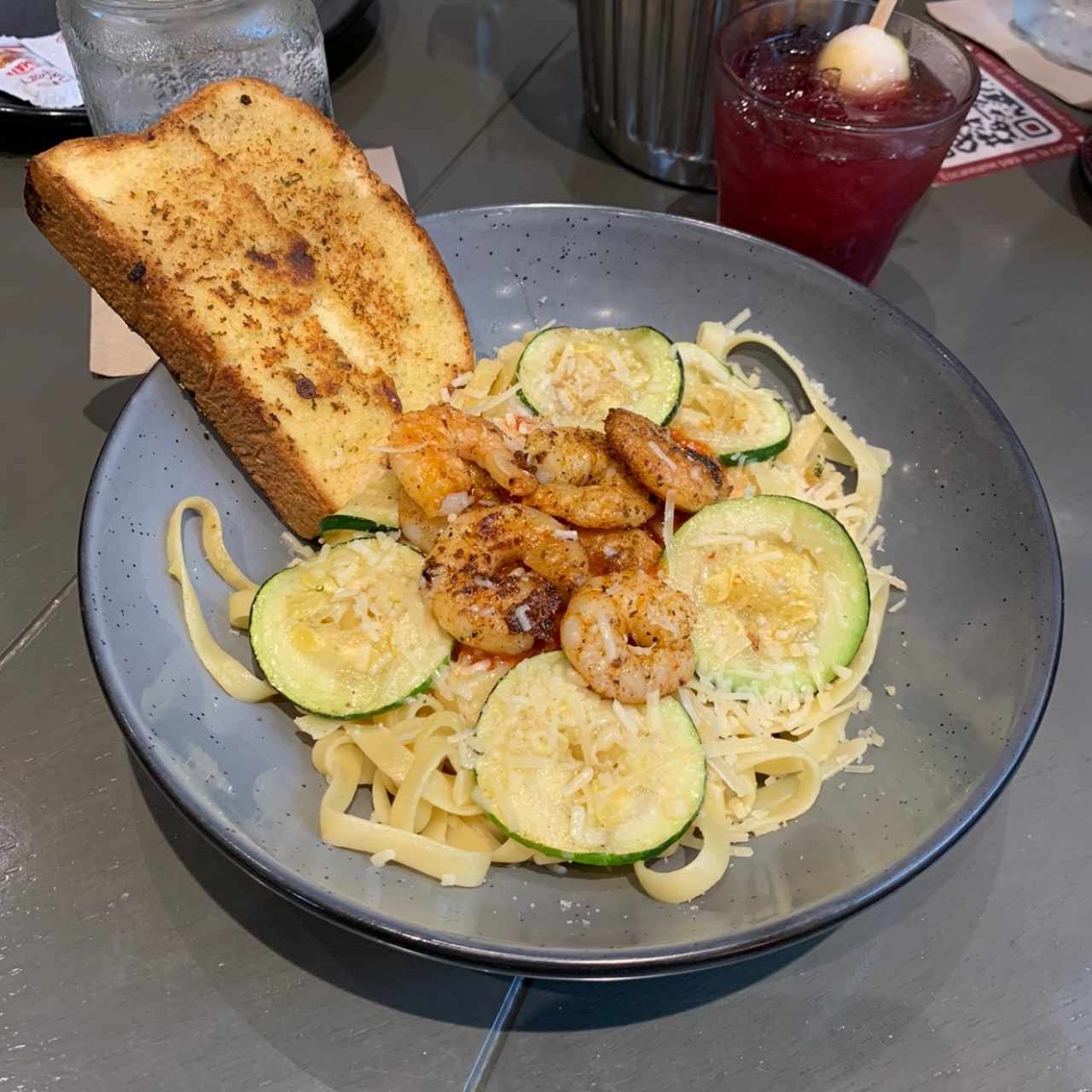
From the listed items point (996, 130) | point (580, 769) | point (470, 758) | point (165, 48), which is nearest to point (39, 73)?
point (165, 48)

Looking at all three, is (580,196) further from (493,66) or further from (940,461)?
(940,461)

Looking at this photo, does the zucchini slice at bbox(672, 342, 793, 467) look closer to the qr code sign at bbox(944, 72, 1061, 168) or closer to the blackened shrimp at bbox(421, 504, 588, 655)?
the blackened shrimp at bbox(421, 504, 588, 655)

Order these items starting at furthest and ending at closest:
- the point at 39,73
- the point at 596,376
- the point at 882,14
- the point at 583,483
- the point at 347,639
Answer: the point at 39,73 → the point at 882,14 → the point at 596,376 → the point at 583,483 → the point at 347,639

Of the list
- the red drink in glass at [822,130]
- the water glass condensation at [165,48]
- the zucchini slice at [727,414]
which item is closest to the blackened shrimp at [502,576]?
the zucchini slice at [727,414]

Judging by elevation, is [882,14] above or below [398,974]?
above

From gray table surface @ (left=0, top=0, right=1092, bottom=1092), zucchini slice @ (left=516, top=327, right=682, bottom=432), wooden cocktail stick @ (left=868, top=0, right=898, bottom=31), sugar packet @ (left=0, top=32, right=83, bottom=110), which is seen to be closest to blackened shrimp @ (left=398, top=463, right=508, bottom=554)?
zucchini slice @ (left=516, top=327, right=682, bottom=432)

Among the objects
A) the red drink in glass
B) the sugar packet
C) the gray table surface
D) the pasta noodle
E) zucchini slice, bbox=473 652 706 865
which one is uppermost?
the red drink in glass

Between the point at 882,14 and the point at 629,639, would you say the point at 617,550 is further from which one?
the point at 882,14
